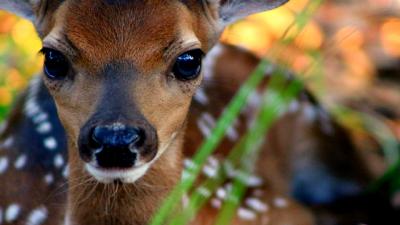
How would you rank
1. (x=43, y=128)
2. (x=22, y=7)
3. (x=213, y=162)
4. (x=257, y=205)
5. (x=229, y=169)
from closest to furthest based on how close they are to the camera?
(x=22, y=7) → (x=43, y=128) → (x=229, y=169) → (x=213, y=162) → (x=257, y=205)

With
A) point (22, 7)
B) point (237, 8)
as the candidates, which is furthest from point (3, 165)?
point (237, 8)

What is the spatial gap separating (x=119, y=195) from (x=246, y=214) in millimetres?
1361

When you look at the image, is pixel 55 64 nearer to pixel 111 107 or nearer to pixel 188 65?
pixel 111 107

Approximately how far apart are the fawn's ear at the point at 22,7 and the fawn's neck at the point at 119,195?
1.58 ft

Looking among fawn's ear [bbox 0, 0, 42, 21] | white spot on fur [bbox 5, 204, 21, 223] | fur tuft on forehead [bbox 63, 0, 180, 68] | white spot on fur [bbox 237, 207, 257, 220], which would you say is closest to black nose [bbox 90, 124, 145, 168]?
fur tuft on forehead [bbox 63, 0, 180, 68]

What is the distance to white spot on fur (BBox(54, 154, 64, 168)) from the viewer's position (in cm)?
396

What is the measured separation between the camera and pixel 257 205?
14.8 ft

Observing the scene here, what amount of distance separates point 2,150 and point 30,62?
116cm

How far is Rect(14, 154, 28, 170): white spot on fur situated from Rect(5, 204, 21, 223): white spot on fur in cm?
19

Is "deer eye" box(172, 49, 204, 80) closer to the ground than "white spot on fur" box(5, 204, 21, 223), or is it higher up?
higher up

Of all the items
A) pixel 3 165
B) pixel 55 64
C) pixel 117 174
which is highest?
pixel 55 64

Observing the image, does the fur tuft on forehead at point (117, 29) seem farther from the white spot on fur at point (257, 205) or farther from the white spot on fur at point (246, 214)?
the white spot on fur at point (257, 205)

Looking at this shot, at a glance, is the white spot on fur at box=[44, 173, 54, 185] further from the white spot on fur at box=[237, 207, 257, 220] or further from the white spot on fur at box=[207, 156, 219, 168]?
the white spot on fur at box=[237, 207, 257, 220]

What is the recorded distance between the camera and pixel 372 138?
16.9ft
